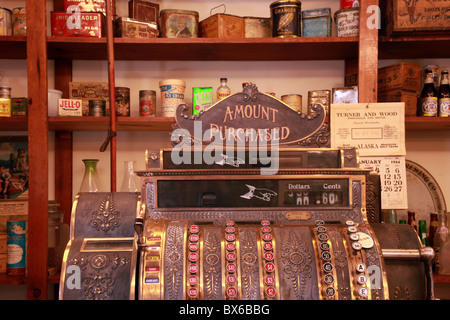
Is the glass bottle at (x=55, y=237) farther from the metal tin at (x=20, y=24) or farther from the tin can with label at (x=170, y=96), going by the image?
the metal tin at (x=20, y=24)

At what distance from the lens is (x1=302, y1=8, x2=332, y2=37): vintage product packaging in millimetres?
2523

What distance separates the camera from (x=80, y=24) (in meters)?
2.47

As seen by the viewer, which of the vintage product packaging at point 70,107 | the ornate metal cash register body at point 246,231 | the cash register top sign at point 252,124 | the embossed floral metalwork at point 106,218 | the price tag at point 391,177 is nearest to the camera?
the ornate metal cash register body at point 246,231

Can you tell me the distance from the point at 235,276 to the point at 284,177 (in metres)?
0.42

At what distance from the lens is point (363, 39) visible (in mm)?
2408

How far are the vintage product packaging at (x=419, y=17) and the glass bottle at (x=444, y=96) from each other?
0.36 m

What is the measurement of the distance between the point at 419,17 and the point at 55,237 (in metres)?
2.49

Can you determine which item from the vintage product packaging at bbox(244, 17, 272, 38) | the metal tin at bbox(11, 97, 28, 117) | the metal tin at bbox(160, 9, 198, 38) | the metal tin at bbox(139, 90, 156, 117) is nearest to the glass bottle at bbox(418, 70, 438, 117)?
the vintage product packaging at bbox(244, 17, 272, 38)

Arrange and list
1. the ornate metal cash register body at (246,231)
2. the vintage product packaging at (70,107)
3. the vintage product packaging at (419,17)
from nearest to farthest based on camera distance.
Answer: the ornate metal cash register body at (246,231)
the vintage product packaging at (419,17)
the vintage product packaging at (70,107)

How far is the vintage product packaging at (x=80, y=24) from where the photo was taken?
2.47 metres

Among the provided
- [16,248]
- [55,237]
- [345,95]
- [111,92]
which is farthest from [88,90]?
[345,95]

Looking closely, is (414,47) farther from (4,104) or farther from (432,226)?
(4,104)

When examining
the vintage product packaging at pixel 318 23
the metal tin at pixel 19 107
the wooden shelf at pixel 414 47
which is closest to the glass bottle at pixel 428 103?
the wooden shelf at pixel 414 47
